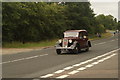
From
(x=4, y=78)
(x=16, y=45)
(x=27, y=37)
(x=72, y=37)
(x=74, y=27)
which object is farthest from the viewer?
(x=74, y=27)

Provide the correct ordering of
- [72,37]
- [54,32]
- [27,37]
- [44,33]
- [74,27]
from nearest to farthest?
[72,37] → [27,37] → [44,33] → [54,32] → [74,27]

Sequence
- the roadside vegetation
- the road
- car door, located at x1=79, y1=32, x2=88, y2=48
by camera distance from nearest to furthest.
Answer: the road, car door, located at x1=79, y1=32, x2=88, y2=48, the roadside vegetation

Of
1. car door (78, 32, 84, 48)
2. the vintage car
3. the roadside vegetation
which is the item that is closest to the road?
the vintage car

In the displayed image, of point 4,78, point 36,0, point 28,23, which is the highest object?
point 36,0

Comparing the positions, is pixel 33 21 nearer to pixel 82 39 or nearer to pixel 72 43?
pixel 82 39

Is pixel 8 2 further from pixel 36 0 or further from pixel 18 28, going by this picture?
pixel 36 0

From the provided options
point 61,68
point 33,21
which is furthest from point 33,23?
point 61,68

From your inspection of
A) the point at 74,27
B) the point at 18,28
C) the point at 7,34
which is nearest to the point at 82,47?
the point at 7,34

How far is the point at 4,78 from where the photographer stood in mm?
10555

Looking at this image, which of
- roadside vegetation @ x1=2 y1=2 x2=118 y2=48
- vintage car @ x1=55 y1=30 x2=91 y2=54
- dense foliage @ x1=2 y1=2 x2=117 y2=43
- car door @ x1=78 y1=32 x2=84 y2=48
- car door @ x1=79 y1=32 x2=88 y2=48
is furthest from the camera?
dense foliage @ x1=2 y1=2 x2=117 y2=43

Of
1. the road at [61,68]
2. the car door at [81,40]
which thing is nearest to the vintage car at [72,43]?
the car door at [81,40]

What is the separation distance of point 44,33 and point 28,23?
9675 mm

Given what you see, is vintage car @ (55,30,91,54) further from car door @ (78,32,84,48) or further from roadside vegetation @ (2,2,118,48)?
roadside vegetation @ (2,2,118,48)

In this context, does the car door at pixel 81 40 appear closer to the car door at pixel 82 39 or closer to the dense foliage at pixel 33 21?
the car door at pixel 82 39
